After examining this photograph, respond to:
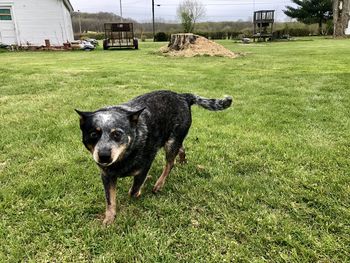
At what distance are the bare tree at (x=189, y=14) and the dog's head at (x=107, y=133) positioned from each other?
160 ft

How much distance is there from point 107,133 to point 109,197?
30.1 inches

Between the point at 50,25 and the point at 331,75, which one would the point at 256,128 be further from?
the point at 50,25

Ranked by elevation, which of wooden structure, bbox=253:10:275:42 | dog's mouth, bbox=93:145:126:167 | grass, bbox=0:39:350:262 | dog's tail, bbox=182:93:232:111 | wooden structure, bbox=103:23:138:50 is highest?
wooden structure, bbox=253:10:275:42

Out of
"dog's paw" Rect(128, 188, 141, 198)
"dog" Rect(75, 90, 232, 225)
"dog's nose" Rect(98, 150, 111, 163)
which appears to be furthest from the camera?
"dog's paw" Rect(128, 188, 141, 198)

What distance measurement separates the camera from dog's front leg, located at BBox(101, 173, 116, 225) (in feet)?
9.85

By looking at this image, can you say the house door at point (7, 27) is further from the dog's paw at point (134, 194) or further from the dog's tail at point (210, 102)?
the dog's paw at point (134, 194)

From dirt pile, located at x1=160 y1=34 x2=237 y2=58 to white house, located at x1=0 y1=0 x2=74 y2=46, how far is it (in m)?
12.2

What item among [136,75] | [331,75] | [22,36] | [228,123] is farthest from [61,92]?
[22,36]

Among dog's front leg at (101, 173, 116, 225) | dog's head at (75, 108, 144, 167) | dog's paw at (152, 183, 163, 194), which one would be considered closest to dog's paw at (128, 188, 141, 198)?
dog's paw at (152, 183, 163, 194)

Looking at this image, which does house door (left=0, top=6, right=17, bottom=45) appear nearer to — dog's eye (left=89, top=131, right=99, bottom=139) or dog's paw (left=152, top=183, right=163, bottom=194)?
dog's paw (left=152, top=183, right=163, bottom=194)

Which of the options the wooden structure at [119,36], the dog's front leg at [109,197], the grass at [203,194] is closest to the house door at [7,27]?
the wooden structure at [119,36]

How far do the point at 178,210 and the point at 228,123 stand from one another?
3016 millimetres

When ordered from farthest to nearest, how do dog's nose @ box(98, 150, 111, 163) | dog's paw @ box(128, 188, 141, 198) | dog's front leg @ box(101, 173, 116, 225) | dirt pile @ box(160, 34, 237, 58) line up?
dirt pile @ box(160, 34, 237, 58), dog's paw @ box(128, 188, 141, 198), dog's front leg @ box(101, 173, 116, 225), dog's nose @ box(98, 150, 111, 163)

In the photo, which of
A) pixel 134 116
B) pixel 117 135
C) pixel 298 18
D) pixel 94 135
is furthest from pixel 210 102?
pixel 298 18
